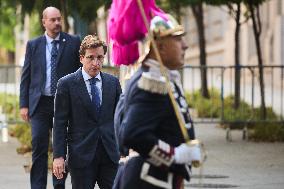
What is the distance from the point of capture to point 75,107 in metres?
8.70

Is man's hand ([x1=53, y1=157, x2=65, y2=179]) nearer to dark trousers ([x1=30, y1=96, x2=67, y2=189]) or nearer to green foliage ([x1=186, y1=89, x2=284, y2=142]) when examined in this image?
dark trousers ([x1=30, y1=96, x2=67, y2=189])

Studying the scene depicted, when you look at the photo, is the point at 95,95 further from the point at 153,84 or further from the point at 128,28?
the point at 153,84

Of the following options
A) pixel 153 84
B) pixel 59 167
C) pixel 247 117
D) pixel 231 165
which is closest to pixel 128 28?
pixel 153 84

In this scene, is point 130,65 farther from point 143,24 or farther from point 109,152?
point 109,152

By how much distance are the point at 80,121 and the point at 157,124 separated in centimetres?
313

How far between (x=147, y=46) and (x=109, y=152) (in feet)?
9.89

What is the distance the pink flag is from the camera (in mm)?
5770

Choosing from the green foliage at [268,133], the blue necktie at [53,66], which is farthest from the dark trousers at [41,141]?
the green foliage at [268,133]

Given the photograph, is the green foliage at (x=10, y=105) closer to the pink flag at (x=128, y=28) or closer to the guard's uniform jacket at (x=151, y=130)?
the pink flag at (x=128, y=28)

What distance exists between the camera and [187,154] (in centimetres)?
560

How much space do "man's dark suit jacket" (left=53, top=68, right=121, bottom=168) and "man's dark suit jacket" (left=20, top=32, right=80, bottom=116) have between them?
2358mm

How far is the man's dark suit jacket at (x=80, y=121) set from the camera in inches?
337

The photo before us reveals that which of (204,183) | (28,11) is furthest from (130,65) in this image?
(28,11)

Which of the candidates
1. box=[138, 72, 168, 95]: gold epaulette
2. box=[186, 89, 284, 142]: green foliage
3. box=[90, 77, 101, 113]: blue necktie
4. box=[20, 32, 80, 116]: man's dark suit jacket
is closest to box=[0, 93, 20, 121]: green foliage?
box=[186, 89, 284, 142]: green foliage
